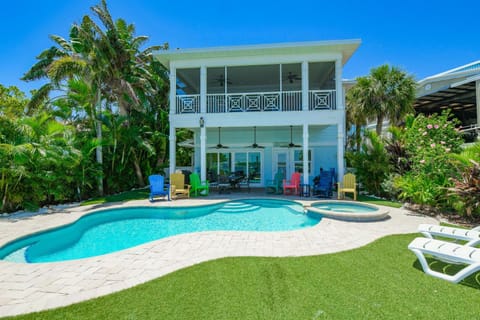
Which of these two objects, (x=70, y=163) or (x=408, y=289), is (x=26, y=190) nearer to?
(x=70, y=163)

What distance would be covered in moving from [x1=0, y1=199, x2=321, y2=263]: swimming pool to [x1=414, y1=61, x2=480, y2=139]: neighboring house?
1370 cm

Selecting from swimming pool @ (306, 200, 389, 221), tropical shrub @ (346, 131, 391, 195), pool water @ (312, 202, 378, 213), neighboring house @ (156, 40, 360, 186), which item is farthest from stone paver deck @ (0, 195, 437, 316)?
neighboring house @ (156, 40, 360, 186)

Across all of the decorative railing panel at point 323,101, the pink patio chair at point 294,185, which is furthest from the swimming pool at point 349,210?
the decorative railing panel at point 323,101

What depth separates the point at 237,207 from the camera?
9688mm

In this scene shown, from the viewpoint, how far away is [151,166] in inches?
615

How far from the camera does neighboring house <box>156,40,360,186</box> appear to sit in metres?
11.2

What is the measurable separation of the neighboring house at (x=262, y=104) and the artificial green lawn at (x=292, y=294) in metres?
7.96

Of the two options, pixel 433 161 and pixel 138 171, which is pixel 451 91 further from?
Answer: pixel 138 171

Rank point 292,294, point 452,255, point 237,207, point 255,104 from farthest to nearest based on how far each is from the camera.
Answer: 1. point 255,104
2. point 237,207
3. point 452,255
4. point 292,294

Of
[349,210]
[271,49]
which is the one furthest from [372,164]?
[271,49]

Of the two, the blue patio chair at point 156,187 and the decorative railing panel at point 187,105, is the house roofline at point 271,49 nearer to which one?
the decorative railing panel at point 187,105

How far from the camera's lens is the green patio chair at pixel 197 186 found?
1151 centimetres

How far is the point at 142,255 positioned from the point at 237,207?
18.2ft

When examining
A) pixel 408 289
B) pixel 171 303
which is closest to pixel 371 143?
pixel 408 289
